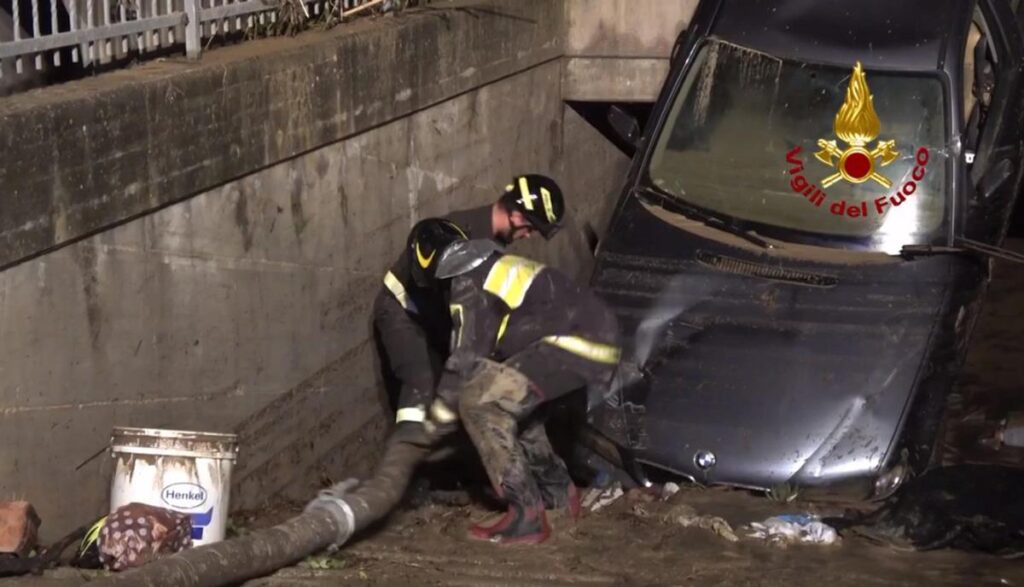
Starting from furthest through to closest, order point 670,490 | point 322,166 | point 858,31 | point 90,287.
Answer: point 858,31 < point 322,166 < point 670,490 < point 90,287

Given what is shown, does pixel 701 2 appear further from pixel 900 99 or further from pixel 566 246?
pixel 566 246

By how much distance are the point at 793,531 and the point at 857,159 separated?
230 cm

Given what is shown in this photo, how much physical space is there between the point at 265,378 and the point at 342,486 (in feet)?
2.15

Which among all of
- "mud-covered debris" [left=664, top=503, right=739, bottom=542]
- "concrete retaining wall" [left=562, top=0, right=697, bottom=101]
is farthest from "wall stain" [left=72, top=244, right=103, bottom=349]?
"concrete retaining wall" [left=562, top=0, right=697, bottom=101]

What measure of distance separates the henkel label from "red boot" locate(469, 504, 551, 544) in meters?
1.36

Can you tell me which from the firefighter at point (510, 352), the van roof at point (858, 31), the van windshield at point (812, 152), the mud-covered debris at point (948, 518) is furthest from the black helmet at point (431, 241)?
the van roof at point (858, 31)

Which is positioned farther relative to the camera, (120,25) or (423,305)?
(423,305)

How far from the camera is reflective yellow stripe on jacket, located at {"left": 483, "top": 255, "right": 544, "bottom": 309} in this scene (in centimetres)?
645

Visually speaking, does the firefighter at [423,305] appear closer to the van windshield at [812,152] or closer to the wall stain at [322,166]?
the wall stain at [322,166]

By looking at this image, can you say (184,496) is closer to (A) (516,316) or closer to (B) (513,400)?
(B) (513,400)

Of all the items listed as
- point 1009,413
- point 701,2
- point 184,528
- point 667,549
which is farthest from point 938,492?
point 701,2

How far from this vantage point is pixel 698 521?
6.28 m

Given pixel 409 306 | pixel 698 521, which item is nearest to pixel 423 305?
pixel 409 306

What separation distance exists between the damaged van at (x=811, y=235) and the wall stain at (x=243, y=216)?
5.39 feet
